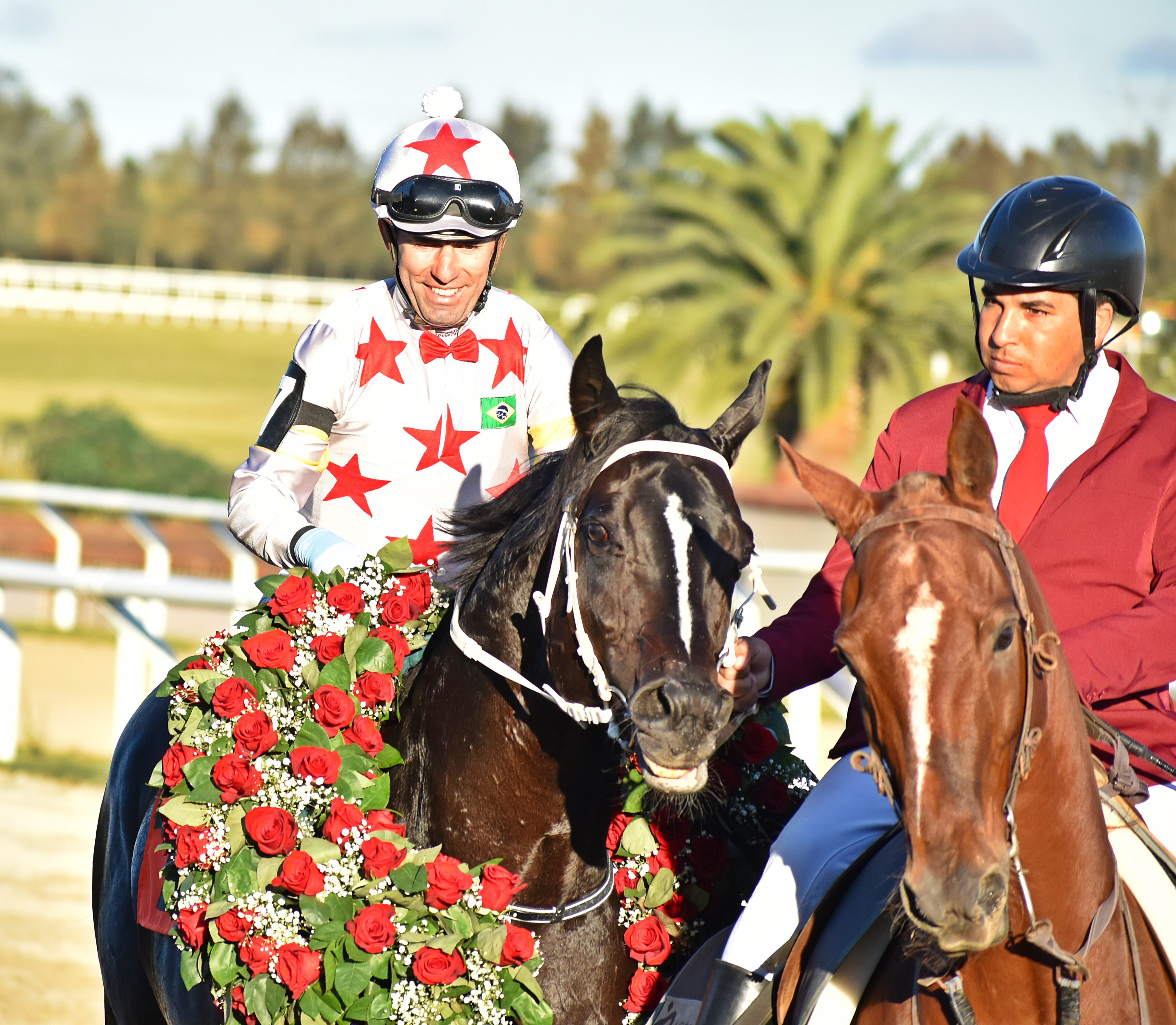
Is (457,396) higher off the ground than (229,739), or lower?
higher

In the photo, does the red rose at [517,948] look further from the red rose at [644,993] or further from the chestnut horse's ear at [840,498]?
the chestnut horse's ear at [840,498]

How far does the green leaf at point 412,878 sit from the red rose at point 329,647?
0.58 m

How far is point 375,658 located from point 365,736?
20 cm

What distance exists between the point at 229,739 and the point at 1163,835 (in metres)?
1.97

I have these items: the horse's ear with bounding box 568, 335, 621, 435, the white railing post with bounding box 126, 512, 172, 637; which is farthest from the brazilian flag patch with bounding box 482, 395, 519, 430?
the white railing post with bounding box 126, 512, 172, 637

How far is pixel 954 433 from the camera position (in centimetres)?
201

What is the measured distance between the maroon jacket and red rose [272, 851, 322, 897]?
1139mm

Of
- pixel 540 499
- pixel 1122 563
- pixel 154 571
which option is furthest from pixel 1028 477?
pixel 154 571

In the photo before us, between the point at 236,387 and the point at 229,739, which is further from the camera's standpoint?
the point at 236,387

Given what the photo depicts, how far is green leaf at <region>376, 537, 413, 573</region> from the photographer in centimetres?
322

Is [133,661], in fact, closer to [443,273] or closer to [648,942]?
[443,273]

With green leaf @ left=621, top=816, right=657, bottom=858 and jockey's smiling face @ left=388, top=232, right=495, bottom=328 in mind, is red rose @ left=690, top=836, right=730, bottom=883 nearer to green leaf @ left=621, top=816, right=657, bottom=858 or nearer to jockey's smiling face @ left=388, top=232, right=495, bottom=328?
green leaf @ left=621, top=816, right=657, bottom=858

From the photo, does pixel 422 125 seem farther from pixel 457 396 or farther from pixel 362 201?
pixel 362 201

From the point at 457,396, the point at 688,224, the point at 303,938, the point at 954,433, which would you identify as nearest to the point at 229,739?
the point at 303,938
